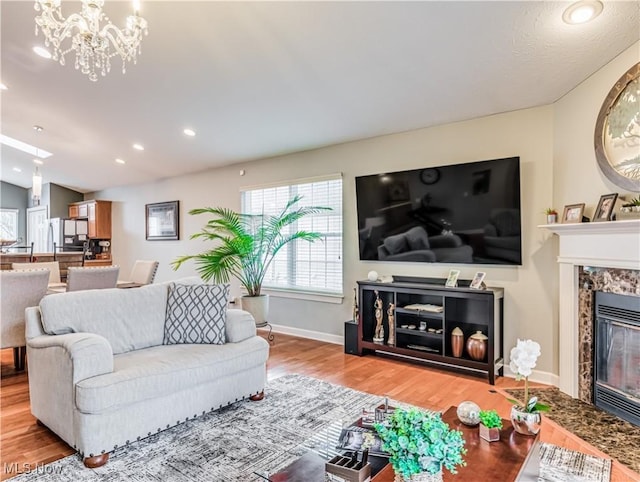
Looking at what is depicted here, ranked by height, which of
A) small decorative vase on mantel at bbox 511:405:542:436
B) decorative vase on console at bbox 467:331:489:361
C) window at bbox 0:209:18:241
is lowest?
decorative vase on console at bbox 467:331:489:361

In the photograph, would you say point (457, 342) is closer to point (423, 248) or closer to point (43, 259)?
point (423, 248)

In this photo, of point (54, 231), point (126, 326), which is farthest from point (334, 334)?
point (54, 231)

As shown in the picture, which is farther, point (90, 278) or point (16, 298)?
point (90, 278)

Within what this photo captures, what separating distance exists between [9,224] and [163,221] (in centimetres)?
562

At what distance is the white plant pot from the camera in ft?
15.7

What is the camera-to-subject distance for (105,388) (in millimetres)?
2162

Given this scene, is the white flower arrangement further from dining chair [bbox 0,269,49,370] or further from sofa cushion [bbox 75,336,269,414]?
dining chair [bbox 0,269,49,370]

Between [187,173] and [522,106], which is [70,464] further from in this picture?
[187,173]

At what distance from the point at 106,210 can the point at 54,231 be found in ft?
5.43

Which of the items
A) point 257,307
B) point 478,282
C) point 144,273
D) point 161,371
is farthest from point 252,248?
point 478,282

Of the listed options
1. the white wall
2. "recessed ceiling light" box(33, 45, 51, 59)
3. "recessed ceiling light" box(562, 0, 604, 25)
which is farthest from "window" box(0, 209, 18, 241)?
"recessed ceiling light" box(562, 0, 604, 25)

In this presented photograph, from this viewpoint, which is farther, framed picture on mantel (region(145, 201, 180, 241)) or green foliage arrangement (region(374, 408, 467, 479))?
framed picture on mantel (region(145, 201, 180, 241))

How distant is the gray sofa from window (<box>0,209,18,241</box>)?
30.8 feet

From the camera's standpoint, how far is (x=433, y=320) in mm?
4141
